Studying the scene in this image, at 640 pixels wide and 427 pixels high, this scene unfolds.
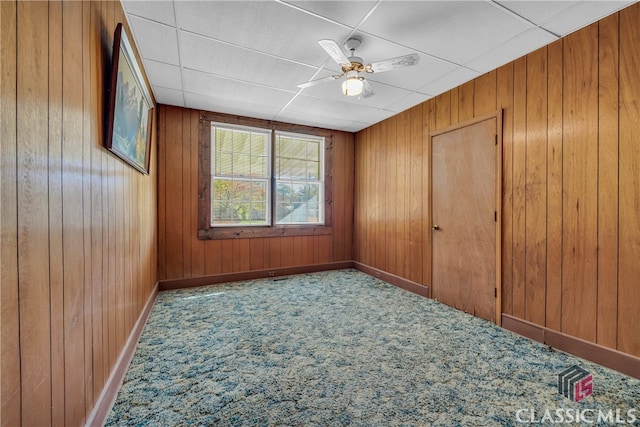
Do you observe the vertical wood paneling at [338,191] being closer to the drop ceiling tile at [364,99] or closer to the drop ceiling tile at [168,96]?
the drop ceiling tile at [364,99]

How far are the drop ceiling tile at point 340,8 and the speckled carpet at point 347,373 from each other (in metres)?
2.58

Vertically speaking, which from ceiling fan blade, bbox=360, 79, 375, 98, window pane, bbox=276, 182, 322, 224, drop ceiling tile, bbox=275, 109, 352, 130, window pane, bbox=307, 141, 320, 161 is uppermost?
drop ceiling tile, bbox=275, 109, 352, 130

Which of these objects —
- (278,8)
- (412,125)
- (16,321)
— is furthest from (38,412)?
(412,125)

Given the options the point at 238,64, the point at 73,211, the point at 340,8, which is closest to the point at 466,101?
the point at 340,8

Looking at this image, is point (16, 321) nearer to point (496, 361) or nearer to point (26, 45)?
point (26, 45)

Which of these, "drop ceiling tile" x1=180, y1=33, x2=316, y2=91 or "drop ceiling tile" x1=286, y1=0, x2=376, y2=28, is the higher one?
"drop ceiling tile" x1=180, y1=33, x2=316, y2=91

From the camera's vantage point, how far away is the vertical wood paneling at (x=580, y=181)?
7.14ft

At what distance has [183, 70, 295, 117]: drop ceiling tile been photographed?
3.17 meters

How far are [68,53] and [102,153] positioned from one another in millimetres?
565

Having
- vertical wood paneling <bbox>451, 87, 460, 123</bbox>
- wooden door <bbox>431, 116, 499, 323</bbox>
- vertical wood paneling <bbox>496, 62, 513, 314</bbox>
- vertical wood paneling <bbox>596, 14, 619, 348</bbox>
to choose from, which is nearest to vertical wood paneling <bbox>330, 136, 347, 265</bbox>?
wooden door <bbox>431, 116, 499, 323</bbox>

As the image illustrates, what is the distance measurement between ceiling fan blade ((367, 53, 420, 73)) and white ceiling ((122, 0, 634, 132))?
25 cm

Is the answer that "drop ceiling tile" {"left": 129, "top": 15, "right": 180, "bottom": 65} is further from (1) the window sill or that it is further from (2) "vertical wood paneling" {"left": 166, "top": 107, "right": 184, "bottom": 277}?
(1) the window sill

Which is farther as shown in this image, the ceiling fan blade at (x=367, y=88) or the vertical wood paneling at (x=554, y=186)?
the ceiling fan blade at (x=367, y=88)

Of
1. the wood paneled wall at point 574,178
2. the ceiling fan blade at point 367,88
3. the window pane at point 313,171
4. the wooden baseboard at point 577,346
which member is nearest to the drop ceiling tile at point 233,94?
the ceiling fan blade at point 367,88
